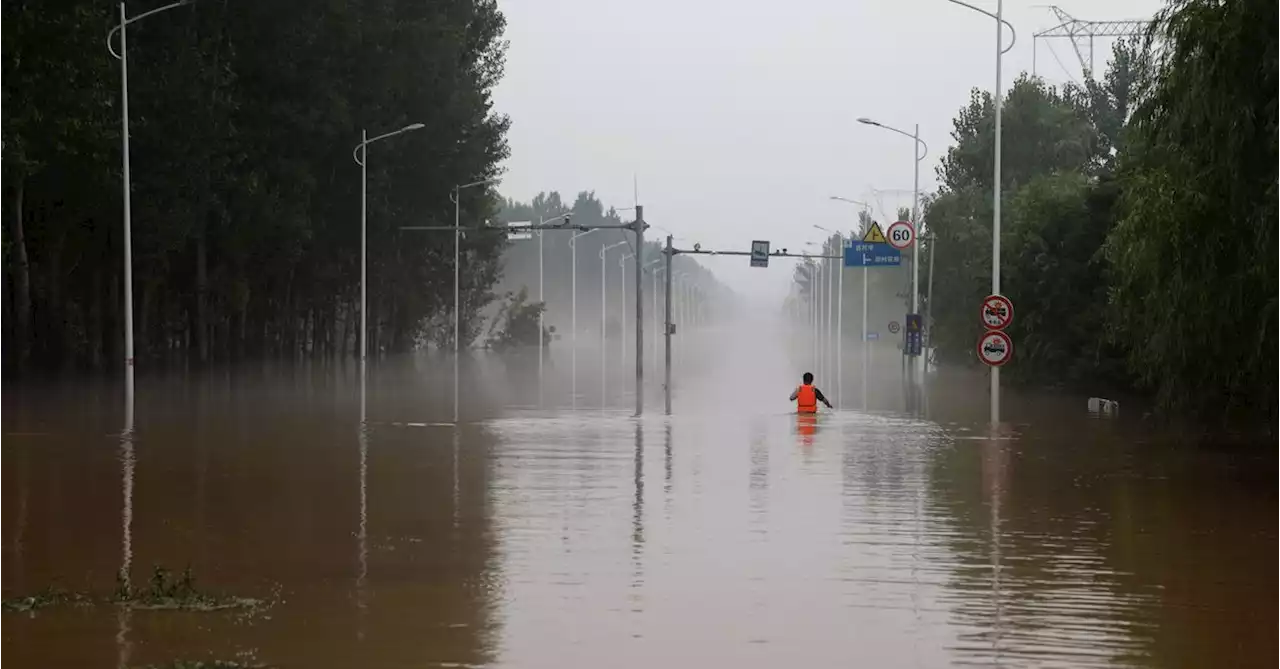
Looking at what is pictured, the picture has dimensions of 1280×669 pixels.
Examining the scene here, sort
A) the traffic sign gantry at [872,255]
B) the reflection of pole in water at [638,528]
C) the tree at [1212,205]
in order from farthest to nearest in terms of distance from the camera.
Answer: the traffic sign gantry at [872,255] → the tree at [1212,205] → the reflection of pole in water at [638,528]

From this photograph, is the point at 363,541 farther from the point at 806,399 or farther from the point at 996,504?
the point at 806,399

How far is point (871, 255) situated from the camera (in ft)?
304

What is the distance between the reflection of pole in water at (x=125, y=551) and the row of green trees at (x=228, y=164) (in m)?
17.6

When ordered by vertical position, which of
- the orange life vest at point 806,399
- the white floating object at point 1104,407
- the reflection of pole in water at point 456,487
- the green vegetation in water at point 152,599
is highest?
the orange life vest at point 806,399

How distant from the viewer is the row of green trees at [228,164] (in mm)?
48969

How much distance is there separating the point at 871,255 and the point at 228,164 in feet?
122

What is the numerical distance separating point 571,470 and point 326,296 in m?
66.1

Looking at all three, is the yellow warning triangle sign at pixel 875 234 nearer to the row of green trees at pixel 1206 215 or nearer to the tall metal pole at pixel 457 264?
the tall metal pole at pixel 457 264

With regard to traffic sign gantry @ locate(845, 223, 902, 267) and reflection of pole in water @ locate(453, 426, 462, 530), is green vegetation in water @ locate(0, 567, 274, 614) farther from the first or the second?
traffic sign gantry @ locate(845, 223, 902, 267)

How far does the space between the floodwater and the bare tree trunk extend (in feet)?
56.1

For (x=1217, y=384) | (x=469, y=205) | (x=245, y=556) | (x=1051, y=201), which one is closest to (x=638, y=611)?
(x=245, y=556)

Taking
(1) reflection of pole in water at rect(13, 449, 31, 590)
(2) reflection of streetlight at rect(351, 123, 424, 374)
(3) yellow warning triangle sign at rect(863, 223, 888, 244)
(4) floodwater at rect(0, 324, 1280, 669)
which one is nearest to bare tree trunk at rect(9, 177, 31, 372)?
(4) floodwater at rect(0, 324, 1280, 669)

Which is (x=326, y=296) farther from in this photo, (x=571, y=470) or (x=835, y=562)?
(x=835, y=562)

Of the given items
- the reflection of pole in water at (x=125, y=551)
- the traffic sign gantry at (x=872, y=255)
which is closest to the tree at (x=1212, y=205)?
the reflection of pole in water at (x=125, y=551)
